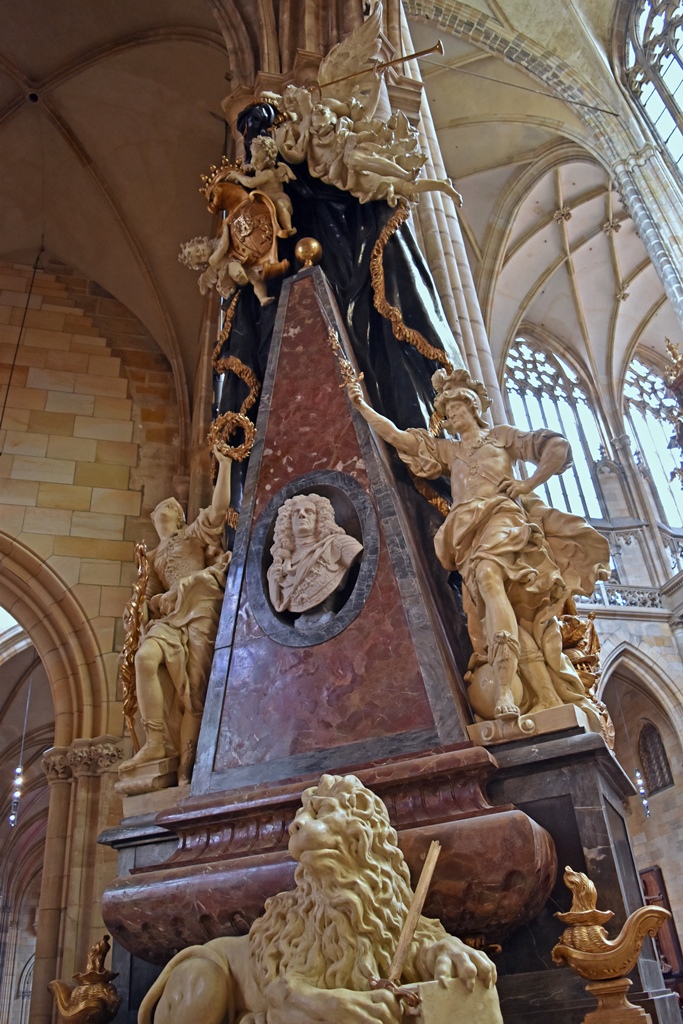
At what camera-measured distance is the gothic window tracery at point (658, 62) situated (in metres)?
14.2

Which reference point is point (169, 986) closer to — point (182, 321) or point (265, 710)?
point (265, 710)

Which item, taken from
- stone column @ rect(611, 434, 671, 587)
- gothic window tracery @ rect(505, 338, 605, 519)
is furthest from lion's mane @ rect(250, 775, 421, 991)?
gothic window tracery @ rect(505, 338, 605, 519)

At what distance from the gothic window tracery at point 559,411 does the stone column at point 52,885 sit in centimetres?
1331

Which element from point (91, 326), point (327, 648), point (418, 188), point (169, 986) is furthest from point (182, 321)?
point (169, 986)

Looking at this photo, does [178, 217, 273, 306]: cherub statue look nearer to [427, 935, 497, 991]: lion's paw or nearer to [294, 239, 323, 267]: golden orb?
[294, 239, 323, 267]: golden orb

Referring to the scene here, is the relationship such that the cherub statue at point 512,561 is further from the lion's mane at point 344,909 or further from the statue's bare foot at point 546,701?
the lion's mane at point 344,909

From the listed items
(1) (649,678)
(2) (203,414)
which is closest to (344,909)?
(2) (203,414)

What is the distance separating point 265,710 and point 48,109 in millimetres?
9984

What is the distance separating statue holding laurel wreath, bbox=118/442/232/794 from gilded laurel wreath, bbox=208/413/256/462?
0.03 m

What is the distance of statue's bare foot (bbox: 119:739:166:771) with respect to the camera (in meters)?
4.24

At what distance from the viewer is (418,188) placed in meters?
5.34

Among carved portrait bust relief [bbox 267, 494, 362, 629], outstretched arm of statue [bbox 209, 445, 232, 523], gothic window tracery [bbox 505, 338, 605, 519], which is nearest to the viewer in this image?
carved portrait bust relief [bbox 267, 494, 362, 629]

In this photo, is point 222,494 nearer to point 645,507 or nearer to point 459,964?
point 459,964

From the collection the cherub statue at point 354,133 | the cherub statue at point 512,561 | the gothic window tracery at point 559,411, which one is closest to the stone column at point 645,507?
the gothic window tracery at point 559,411
